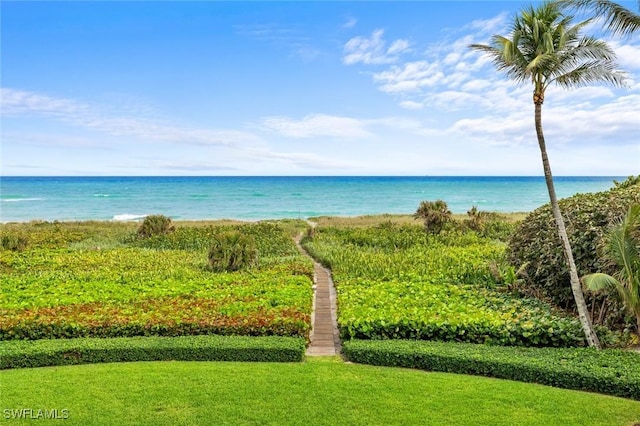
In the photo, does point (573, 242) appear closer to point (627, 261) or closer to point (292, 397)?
point (627, 261)

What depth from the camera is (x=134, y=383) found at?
23.0ft

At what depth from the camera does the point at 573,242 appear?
1134 cm

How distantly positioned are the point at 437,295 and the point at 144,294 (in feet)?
25.4

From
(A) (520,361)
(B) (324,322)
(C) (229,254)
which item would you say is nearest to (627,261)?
(A) (520,361)

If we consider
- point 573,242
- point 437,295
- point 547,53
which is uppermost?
point 547,53

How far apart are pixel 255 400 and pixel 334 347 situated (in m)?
3.01

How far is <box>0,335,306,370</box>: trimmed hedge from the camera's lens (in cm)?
806

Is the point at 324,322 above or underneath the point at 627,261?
underneath

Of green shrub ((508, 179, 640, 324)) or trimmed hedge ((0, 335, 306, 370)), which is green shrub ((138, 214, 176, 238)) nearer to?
trimmed hedge ((0, 335, 306, 370))

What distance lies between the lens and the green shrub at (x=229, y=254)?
1587cm

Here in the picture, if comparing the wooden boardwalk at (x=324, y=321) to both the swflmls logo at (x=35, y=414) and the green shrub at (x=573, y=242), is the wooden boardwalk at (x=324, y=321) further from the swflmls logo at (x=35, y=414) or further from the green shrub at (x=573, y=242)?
the green shrub at (x=573, y=242)

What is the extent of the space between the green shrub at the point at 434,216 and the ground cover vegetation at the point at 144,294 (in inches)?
298

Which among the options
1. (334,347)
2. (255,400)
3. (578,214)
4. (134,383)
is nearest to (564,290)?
(578,214)

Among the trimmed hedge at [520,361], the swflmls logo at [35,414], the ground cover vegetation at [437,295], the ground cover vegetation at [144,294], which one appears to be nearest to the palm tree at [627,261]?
the trimmed hedge at [520,361]
